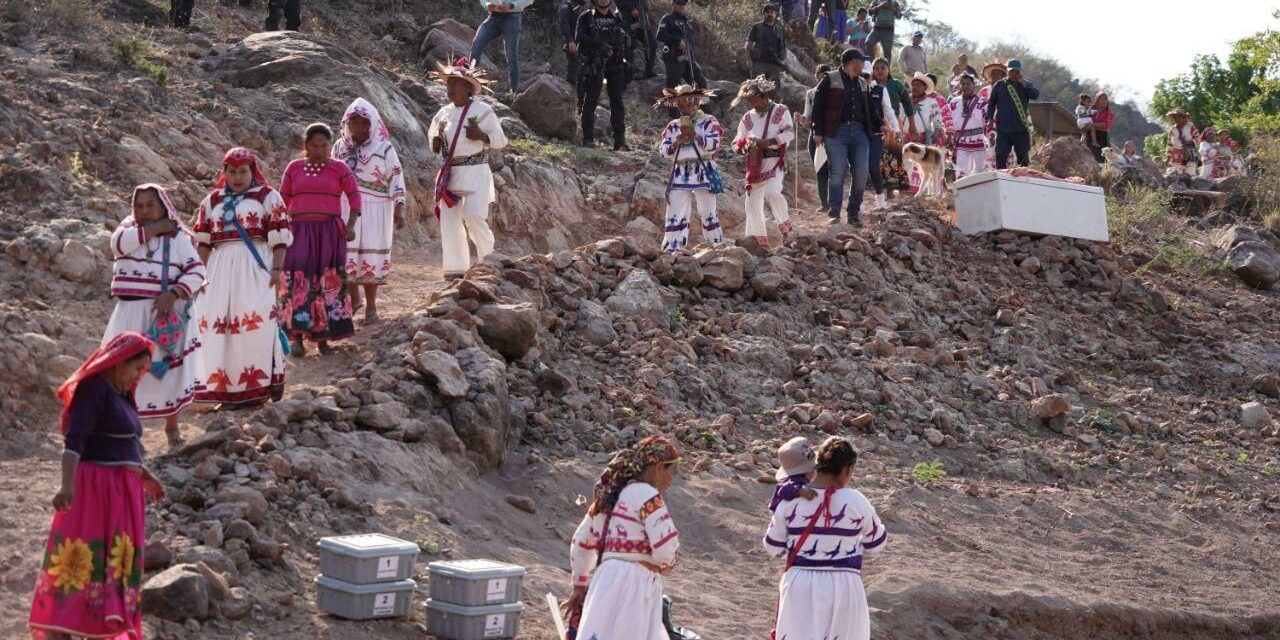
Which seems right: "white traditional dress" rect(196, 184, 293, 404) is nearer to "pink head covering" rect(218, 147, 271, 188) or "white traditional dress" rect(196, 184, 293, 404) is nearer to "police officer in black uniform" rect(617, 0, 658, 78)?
"pink head covering" rect(218, 147, 271, 188)

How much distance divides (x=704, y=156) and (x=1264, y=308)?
698cm

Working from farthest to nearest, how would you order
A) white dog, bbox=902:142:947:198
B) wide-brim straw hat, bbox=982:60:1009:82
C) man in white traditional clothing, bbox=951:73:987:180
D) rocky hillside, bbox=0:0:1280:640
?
1. white dog, bbox=902:142:947:198
2. man in white traditional clothing, bbox=951:73:987:180
3. wide-brim straw hat, bbox=982:60:1009:82
4. rocky hillside, bbox=0:0:1280:640

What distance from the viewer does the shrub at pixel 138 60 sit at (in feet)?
47.0

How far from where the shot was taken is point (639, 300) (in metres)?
11.8

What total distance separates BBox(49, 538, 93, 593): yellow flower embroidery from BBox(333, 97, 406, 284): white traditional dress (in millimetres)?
4759

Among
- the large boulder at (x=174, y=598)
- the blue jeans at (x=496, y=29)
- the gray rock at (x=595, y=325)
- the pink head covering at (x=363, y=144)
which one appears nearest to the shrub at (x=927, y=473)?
the gray rock at (x=595, y=325)

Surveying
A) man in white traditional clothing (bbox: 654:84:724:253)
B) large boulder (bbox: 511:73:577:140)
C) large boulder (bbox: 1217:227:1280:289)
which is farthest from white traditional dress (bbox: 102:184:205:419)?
large boulder (bbox: 1217:227:1280:289)

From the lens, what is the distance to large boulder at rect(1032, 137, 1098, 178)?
19.6 meters

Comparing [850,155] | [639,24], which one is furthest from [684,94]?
[639,24]

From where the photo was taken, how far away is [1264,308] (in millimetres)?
16766

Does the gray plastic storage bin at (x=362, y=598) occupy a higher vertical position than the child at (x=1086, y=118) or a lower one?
lower

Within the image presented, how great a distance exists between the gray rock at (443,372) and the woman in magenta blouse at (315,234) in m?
0.79

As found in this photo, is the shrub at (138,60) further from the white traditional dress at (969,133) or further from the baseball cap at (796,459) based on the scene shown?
the baseball cap at (796,459)

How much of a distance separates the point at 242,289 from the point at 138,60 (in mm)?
6905
